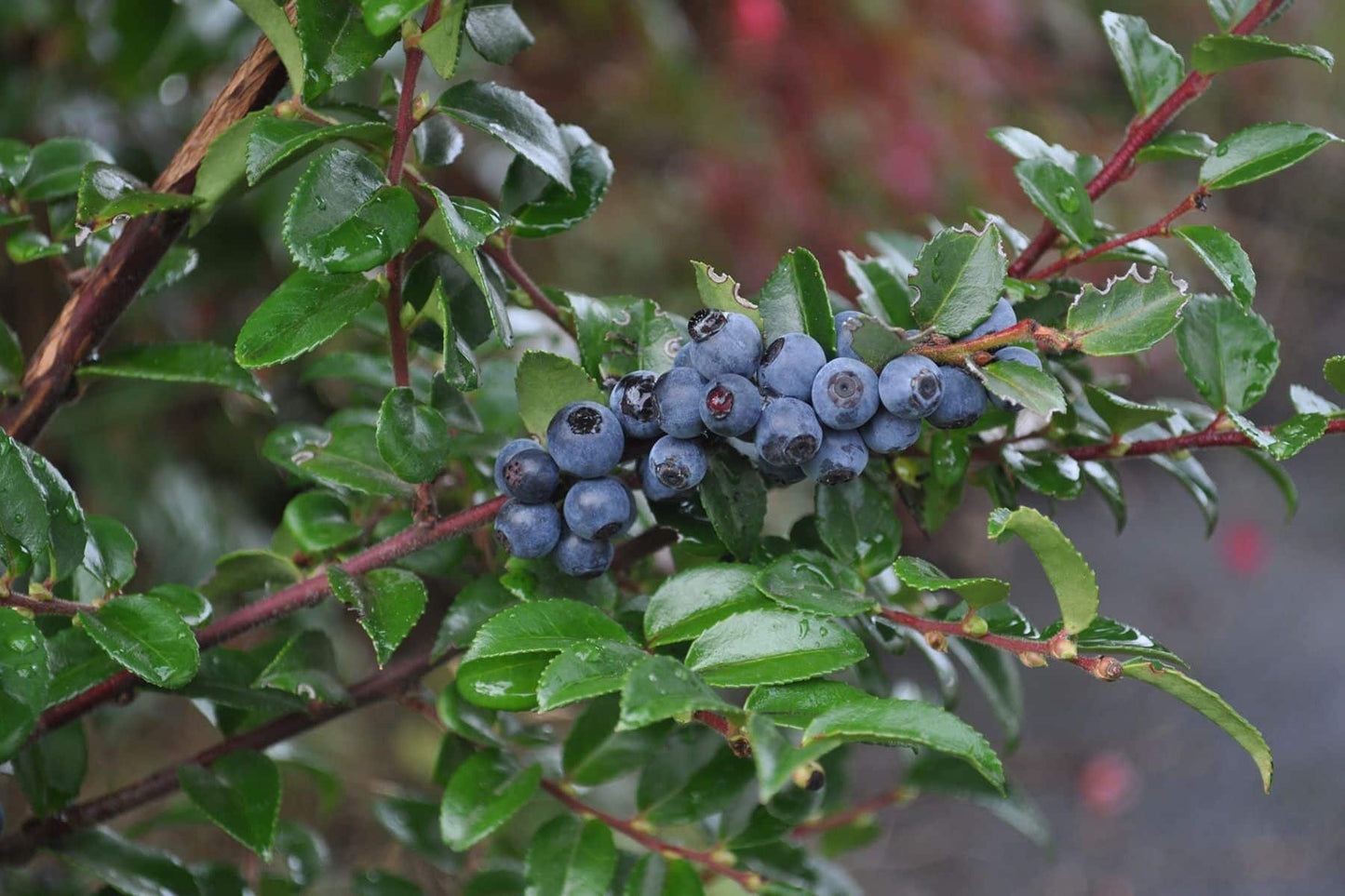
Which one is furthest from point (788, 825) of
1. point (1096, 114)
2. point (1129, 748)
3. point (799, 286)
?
point (1096, 114)

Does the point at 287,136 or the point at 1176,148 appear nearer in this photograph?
the point at 287,136

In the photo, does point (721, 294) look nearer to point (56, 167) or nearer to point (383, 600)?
point (383, 600)

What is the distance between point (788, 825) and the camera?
72 centimetres

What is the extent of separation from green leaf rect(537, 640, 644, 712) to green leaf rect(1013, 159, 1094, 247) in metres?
0.31

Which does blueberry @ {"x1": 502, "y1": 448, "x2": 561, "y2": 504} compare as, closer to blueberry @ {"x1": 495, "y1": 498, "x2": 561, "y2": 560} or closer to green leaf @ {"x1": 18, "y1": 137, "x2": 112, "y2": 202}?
blueberry @ {"x1": 495, "y1": 498, "x2": 561, "y2": 560}

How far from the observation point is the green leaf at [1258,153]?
1.84 ft

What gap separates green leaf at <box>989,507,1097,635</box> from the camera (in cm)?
45

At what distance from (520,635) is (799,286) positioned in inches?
7.8

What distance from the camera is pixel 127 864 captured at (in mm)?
682

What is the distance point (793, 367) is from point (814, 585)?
0.11 m

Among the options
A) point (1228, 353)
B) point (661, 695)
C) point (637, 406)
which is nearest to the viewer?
point (661, 695)

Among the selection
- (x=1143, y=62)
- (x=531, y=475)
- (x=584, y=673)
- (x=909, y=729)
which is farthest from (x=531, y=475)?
(x=1143, y=62)

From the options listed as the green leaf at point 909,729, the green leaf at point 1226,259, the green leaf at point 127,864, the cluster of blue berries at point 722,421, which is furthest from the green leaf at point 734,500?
the green leaf at point 127,864

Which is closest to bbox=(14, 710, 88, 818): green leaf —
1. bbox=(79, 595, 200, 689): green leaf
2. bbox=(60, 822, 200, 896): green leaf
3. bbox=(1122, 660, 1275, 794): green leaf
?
bbox=(60, 822, 200, 896): green leaf
